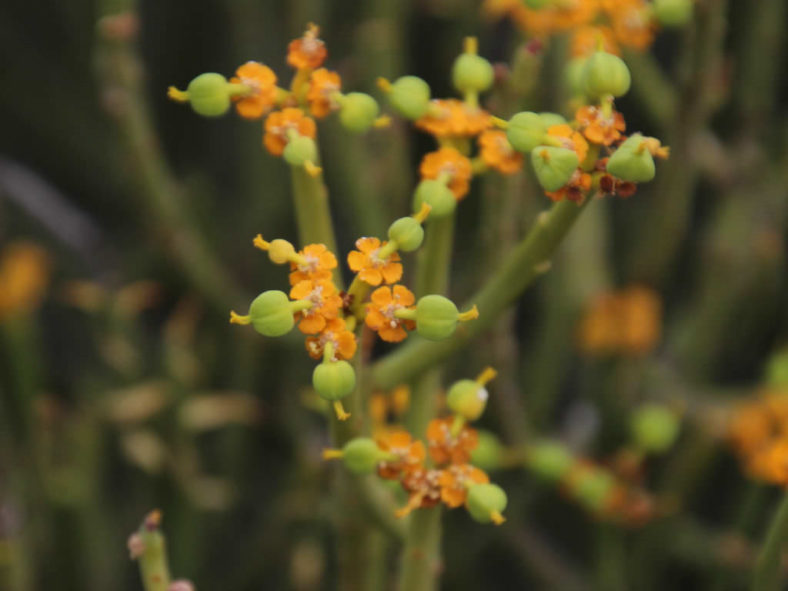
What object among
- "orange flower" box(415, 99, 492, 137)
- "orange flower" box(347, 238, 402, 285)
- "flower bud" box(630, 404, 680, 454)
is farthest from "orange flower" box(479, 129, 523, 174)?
"flower bud" box(630, 404, 680, 454)

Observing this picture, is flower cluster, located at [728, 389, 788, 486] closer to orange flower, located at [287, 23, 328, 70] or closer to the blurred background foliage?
the blurred background foliage

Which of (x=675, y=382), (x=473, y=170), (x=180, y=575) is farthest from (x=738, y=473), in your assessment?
(x=473, y=170)

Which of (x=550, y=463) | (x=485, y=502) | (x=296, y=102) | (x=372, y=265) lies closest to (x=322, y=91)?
(x=296, y=102)

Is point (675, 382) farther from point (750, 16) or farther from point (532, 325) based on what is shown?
point (750, 16)

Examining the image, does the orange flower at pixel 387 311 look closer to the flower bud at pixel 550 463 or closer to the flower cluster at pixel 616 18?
the flower cluster at pixel 616 18

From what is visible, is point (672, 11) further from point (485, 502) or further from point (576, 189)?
point (485, 502)

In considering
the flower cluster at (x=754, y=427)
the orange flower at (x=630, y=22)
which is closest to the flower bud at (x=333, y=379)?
the orange flower at (x=630, y=22)
